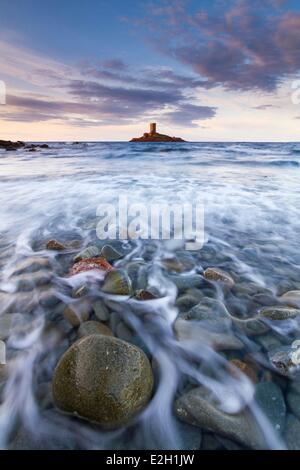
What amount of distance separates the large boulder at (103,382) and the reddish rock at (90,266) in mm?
1713

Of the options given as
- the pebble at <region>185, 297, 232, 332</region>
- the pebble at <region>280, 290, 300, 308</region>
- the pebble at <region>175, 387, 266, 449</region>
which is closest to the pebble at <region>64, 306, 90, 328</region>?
the pebble at <region>185, 297, 232, 332</region>

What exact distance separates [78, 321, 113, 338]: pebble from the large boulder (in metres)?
0.56

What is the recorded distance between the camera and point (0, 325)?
9.57ft

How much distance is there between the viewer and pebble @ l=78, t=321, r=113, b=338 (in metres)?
2.72

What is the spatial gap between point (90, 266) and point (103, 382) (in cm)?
201

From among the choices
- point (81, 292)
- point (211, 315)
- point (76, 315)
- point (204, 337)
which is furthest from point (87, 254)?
point (204, 337)

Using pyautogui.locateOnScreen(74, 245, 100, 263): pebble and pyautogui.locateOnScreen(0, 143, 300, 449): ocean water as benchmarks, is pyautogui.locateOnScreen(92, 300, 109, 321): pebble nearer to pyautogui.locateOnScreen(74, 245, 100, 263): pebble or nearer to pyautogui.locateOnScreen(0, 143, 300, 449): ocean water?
pyautogui.locateOnScreen(0, 143, 300, 449): ocean water

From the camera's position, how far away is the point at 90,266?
3855 millimetres

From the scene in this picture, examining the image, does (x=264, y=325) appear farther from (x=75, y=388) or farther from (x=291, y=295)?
(x=75, y=388)

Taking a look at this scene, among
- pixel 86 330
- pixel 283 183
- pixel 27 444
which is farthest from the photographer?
pixel 283 183

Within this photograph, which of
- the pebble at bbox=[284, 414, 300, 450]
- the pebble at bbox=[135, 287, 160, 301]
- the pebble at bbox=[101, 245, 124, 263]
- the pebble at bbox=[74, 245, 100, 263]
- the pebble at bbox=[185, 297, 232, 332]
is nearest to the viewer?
the pebble at bbox=[284, 414, 300, 450]

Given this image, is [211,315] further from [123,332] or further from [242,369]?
[123,332]

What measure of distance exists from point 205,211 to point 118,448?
6059mm

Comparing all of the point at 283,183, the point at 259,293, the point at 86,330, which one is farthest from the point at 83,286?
the point at 283,183
